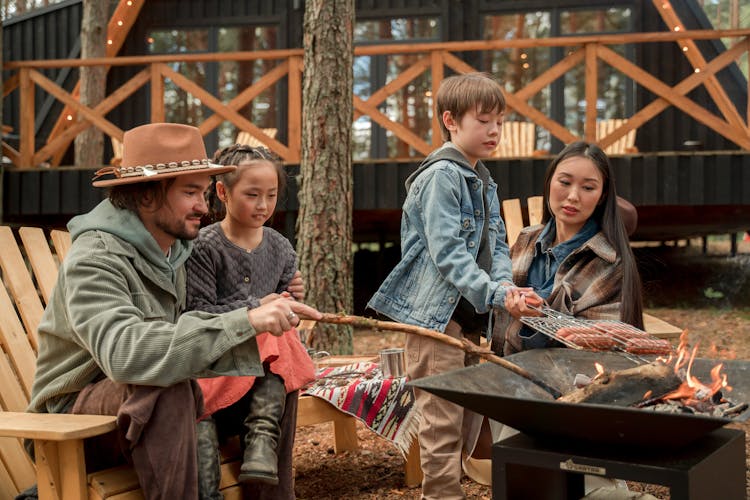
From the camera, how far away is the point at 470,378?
2492 mm

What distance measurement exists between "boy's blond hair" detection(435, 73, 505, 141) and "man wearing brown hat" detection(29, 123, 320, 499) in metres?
0.96

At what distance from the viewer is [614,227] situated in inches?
136

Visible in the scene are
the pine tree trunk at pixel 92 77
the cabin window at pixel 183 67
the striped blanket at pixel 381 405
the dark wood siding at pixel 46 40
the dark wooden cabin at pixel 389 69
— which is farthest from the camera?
the cabin window at pixel 183 67

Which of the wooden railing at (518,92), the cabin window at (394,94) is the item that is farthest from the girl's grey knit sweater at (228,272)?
the cabin window at (394,94)

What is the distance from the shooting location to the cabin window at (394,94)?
11773 mm

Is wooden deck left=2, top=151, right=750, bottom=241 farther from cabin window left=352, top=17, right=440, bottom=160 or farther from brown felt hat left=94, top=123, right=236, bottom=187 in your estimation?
brown felt hat left=94, top=123, right=236, bottom=187

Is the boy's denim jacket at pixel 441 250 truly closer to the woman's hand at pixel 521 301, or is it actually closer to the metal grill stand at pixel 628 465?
the woman's hand at pixel 521 301

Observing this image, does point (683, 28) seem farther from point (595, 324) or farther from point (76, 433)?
point (76, 433)

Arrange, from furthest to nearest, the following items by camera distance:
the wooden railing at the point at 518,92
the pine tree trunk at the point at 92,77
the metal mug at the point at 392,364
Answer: the pine tree trunk at the point at 92,77 → the wooden railing at the point at 518,92 → the metal mug at the point at 392,364

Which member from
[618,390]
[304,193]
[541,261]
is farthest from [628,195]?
[618,390]

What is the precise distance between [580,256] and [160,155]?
1720 millimetres

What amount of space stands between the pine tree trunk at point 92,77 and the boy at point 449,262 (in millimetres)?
7776

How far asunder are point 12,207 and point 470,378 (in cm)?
779

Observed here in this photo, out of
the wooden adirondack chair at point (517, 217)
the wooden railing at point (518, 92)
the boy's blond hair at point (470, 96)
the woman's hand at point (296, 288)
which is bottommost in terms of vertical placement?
the woman's hand at point (296, 288)
